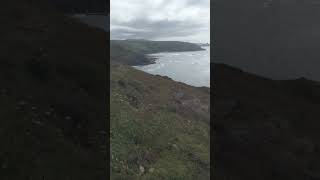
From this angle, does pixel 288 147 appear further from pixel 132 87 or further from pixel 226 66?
pixel 226 66

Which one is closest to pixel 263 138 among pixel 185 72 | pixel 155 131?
pixel 155 131
